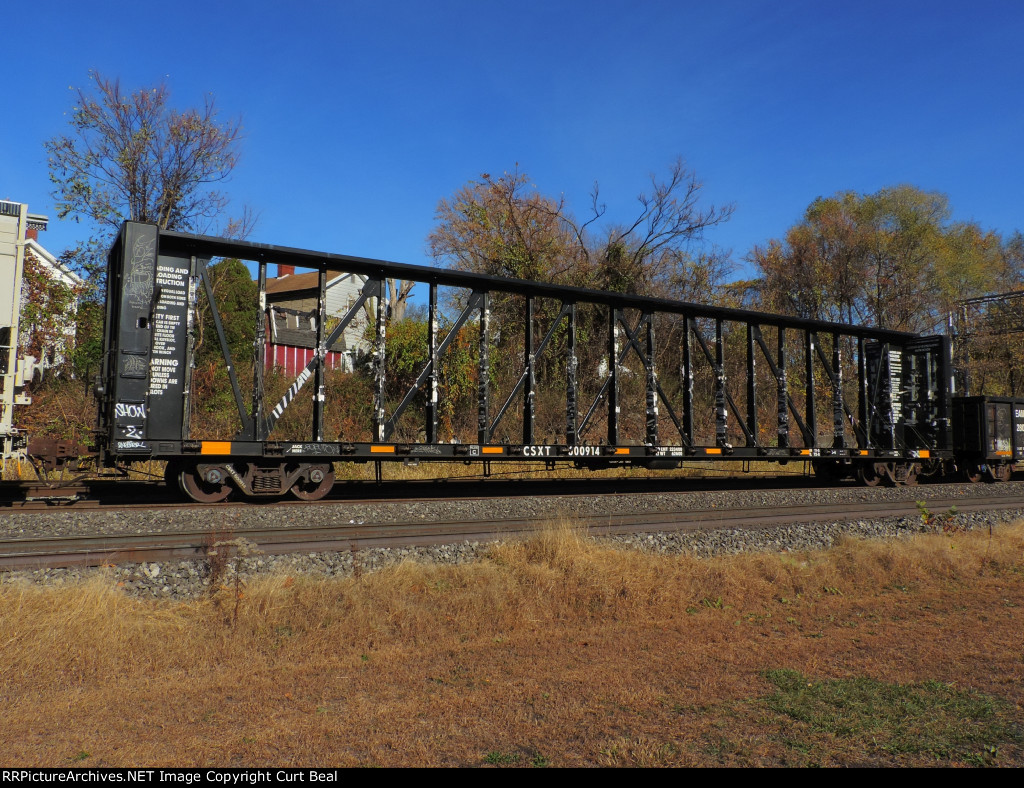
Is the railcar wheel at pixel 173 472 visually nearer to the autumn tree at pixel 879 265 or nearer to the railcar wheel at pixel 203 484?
the railcar wheel at pixel 203 484

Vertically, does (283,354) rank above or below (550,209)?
below

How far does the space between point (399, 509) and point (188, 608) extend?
15.6ft

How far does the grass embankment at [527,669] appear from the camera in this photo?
13.0 feet

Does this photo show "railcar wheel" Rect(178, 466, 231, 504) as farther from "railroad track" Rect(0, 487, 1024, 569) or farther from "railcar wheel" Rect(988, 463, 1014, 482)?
"railcar wheel" Rect(988, 463, 1014, 482)

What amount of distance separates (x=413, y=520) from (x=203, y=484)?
13.2ft

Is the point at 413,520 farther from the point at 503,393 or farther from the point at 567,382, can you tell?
the point at 503,393

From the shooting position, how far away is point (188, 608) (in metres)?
6.29

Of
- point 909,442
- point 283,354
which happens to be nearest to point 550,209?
point 283,354

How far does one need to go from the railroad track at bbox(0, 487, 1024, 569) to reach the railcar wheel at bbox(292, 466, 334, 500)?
3055 millimetres

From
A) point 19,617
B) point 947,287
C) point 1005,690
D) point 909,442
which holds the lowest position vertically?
point 1005,690

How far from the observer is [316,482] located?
40.9 feet

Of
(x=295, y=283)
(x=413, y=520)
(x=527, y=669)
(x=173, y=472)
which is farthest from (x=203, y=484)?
(x=295, y=283)

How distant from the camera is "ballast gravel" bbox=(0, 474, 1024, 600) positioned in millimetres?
6773

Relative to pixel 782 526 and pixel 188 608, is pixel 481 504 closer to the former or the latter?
pixel 782 526
